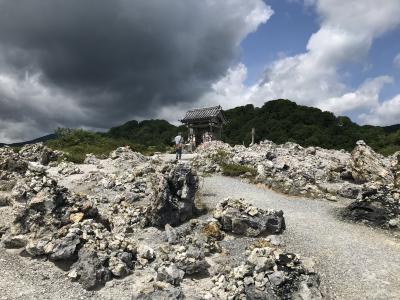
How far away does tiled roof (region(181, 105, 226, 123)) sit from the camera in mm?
52531

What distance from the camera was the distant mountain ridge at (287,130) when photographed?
77375mm

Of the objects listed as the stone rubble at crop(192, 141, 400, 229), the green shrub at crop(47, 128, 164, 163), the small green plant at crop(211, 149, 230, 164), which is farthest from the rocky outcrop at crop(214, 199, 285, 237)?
the green shrub at crop(47, 128, 164, 163)

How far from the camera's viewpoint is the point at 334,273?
44.6ft

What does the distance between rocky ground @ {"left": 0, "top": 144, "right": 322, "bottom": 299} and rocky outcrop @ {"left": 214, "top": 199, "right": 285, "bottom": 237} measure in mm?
49

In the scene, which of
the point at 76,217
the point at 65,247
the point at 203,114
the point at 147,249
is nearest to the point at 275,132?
the point at 203,114

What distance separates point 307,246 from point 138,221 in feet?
29.8

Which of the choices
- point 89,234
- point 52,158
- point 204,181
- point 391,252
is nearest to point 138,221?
point 89,234

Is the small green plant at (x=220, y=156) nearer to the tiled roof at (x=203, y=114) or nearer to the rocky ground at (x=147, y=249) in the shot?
the rocky ground at (x=147, y=249)

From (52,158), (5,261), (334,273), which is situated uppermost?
(52,158)

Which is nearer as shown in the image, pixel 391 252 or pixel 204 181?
pixel 391 252

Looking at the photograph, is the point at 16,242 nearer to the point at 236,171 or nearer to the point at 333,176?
the point at 236,171

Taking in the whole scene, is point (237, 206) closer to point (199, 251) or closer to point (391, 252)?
point (199, 251)

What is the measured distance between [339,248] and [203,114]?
3944 centimetres

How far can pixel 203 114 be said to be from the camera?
2108 inches
